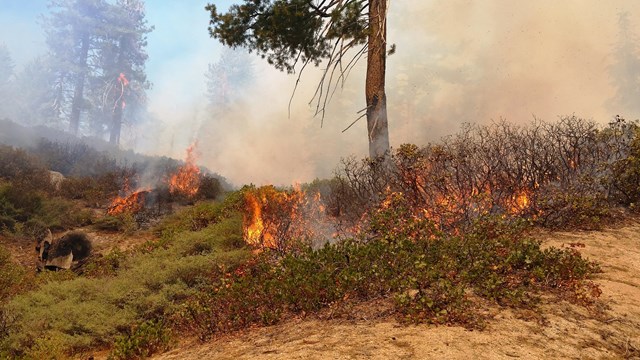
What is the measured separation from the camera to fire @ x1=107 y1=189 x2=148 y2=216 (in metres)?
13.3

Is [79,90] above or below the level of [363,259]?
above

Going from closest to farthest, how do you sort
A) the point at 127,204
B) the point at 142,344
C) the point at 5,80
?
the point at 142,344 < the point at 127,204 < the point at 5,80

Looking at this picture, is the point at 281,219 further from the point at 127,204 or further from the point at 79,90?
the point at 79,90

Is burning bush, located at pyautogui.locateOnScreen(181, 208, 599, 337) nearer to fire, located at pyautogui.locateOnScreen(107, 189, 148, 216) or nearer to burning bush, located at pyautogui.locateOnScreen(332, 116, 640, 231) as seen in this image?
burning bush, located at pyautogui.locateOnScreen(332, 116, 640, 231)

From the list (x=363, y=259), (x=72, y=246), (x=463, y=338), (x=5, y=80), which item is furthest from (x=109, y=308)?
(x=5, y=80)

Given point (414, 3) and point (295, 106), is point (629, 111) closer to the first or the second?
point (414, 3)

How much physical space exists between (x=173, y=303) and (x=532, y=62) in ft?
103

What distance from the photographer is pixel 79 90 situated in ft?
129

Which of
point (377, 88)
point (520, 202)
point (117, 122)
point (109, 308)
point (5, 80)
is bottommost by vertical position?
point (109, 308)

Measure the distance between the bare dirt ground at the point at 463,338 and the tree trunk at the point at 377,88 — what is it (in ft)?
19.0

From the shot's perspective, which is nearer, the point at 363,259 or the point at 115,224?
the point at 363,259

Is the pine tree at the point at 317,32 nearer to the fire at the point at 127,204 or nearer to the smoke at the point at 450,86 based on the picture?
the fire at the point at 127,204

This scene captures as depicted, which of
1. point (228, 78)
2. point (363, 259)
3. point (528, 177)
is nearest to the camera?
point (363, 259)

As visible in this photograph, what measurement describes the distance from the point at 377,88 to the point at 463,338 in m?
7.11
